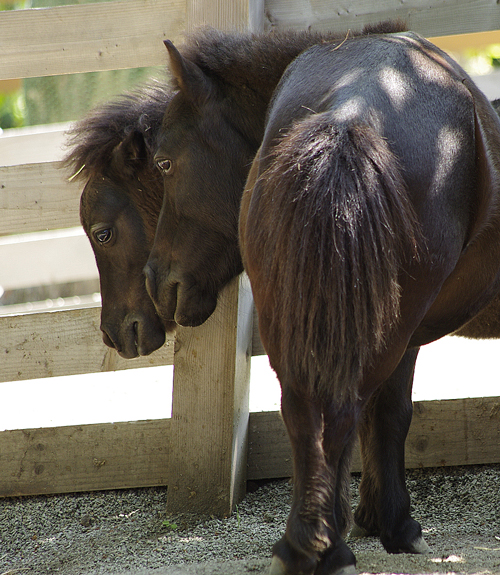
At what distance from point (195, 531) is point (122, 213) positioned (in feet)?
4.97

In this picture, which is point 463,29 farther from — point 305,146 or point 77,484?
point 77,484

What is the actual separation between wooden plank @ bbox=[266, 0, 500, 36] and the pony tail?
1787 mm

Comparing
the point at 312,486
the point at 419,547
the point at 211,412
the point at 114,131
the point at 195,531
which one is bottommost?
the point at 195,531

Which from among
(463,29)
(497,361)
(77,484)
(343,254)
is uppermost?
(463,29)

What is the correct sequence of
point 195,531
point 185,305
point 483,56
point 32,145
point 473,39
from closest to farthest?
1. point 185,305
2. point 195,531
3. point 473,39
4. point 32,145
5. point 483,56

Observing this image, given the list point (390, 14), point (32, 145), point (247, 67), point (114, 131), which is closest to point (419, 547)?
point (247, 67)

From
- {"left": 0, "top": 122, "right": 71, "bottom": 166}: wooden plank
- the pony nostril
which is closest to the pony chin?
the pony nostril

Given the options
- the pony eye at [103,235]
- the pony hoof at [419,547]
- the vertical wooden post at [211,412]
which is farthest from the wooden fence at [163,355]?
the pony hoof at [419,547]

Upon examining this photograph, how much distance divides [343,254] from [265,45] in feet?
4.36

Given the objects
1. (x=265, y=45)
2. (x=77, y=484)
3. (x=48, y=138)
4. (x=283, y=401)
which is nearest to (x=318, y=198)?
(x=283, y=401)

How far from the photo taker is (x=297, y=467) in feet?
4.72

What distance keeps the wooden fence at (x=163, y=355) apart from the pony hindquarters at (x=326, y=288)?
4.71 ft

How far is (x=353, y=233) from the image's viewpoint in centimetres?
138

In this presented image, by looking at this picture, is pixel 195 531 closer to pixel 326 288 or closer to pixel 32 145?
pixel 326 288
